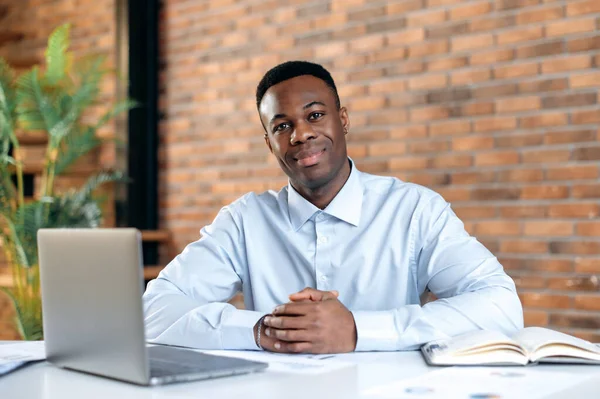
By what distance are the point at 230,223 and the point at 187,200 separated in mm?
2384

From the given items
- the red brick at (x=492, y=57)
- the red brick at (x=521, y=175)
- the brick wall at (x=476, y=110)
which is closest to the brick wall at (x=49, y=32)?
the brick wall at (x=476, y=110)

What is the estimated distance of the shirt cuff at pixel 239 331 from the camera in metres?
1.71

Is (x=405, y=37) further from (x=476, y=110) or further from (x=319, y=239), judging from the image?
(x=319, y=239)

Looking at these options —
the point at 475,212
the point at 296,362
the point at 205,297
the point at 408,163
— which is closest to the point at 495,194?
the point at 475,212

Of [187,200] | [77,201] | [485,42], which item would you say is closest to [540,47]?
[485,42]

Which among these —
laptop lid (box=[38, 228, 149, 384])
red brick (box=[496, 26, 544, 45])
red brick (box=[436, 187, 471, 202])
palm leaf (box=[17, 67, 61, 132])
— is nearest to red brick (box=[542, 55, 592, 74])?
red brick (box=[496, 26, 544, 45])

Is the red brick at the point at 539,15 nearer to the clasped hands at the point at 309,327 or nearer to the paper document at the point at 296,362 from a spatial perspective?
the clasped hands at the point at 309,327

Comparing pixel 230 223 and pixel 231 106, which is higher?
pixel 231 106

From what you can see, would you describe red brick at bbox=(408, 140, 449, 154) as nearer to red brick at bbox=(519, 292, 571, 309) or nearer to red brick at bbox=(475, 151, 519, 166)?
red brick at bbox=(475, 151, 519, 166)

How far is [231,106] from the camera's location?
4.37 metres

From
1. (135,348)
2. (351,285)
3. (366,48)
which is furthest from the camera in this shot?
(366,48)

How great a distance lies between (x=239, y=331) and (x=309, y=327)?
0.19 m

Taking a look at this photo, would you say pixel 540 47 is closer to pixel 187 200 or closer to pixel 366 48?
pixel 366 48

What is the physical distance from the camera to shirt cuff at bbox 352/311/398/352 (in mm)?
1642
